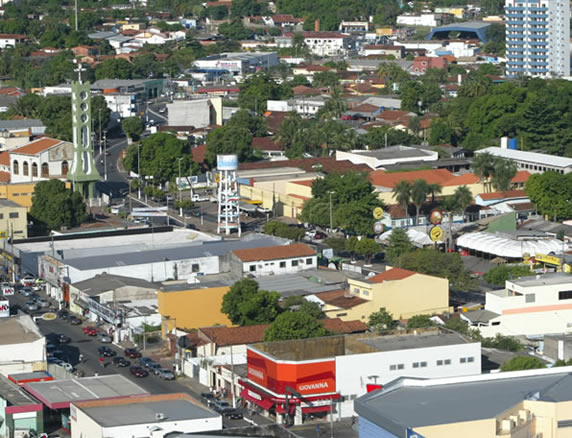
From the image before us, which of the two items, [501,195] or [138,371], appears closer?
[138,371]

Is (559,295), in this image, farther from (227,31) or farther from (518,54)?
(227,31)

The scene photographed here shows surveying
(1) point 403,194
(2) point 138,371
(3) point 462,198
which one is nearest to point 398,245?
(1) point 403,194

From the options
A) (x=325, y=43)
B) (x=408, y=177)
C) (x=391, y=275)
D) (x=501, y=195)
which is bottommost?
(x=325, y=43)

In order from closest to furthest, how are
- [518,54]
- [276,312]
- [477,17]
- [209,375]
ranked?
[209,375] → [276,312] → [518,54] → [477,17]

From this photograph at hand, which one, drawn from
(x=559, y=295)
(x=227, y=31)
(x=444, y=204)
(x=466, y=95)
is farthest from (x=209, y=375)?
(x=227, y=31)

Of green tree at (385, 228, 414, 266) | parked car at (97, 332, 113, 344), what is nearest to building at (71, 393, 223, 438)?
parked car at (97, 332, 113, 344)

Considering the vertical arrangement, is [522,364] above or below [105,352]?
above

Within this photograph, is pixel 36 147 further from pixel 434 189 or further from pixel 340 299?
pixel 340 299
